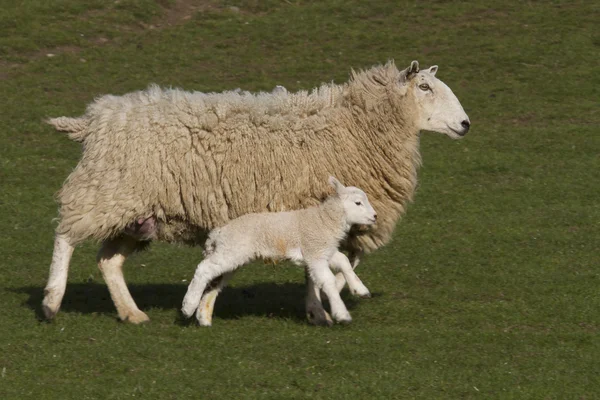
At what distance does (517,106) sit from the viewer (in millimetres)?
18547

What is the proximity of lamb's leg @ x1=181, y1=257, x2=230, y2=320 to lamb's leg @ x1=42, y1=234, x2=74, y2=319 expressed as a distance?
3.66 feet

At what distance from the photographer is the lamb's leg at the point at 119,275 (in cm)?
898

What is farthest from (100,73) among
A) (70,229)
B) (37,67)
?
(70,229)

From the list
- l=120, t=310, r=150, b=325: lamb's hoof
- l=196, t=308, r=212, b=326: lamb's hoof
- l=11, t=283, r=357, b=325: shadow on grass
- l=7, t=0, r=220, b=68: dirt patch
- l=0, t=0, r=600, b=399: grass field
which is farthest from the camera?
l=7, t=0, r=220, b=68: dirt patch

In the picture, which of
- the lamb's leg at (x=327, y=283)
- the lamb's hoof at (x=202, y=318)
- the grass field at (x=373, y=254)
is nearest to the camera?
the grass field at (x=373, y=254)

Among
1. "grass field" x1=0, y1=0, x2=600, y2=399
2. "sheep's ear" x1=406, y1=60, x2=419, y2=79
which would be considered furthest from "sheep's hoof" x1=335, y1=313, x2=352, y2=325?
"sheep's ear" x1=406, y1=60, x2=419, y2=79

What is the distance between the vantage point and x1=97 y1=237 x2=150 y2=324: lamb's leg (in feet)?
29.5

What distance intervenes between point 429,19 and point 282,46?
3400mm

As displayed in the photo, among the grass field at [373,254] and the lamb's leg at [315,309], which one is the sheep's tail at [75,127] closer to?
the grass field at [373,254]

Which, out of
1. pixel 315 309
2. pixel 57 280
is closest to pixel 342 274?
pixel 315 309

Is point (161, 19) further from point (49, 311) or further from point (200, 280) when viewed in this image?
point (200, 280)

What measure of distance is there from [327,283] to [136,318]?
171 centimetres

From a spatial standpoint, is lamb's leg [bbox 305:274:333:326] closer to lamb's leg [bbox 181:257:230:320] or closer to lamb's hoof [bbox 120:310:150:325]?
lamb's leg [bbox 181:257:230:320]

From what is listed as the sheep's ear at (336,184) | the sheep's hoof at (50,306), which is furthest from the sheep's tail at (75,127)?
the sheep's ear at (336,184)
